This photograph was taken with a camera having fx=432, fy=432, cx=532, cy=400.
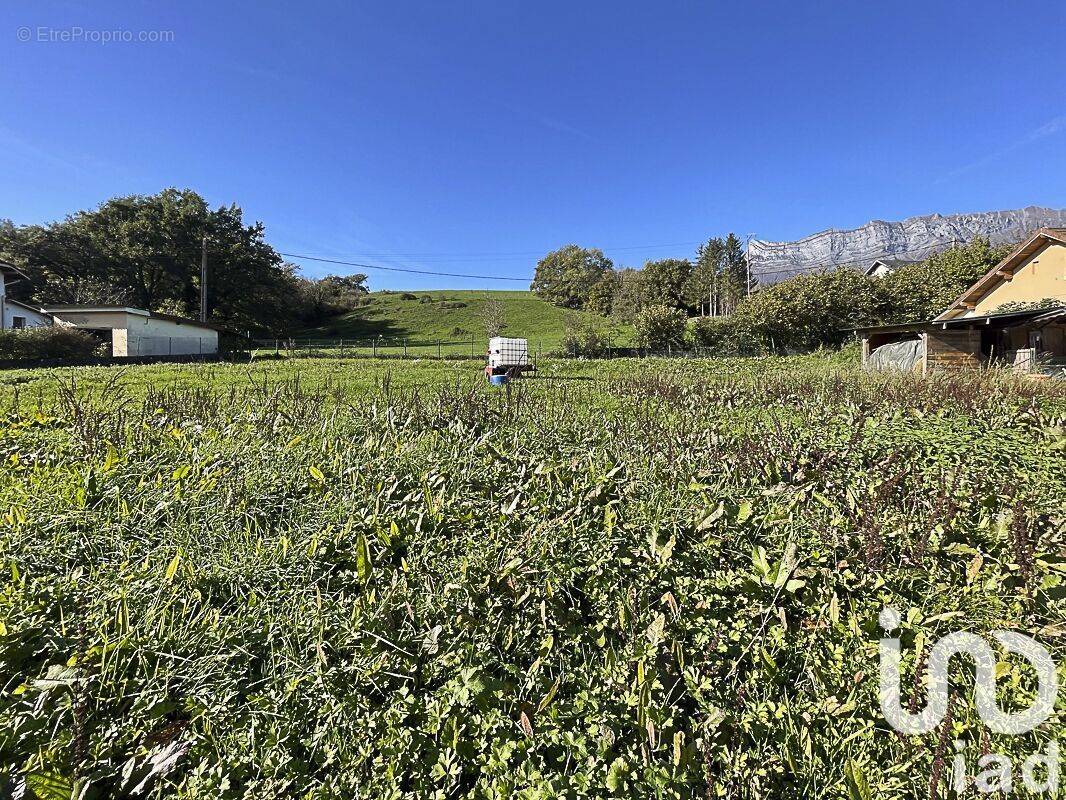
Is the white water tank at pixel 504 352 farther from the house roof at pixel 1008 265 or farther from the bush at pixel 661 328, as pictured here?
the bush at pixel 661 328

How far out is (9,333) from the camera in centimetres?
1725

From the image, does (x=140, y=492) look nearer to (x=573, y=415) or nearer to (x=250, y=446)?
(x=250, y=446)

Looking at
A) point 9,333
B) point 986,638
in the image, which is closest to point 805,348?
point 986,638

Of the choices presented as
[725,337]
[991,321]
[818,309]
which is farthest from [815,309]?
[991,321]

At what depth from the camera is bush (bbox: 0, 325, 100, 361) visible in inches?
668

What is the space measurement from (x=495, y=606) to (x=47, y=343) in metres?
25.7

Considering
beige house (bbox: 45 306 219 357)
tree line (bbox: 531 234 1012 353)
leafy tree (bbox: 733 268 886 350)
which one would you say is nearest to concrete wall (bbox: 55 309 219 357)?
beige house (bbox: 45 306 219 357)

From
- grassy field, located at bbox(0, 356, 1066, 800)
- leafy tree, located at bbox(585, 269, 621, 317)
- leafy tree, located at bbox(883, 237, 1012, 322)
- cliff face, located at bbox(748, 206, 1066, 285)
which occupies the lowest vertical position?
grassy field, located at bbox(0, 356, 1066, 800)

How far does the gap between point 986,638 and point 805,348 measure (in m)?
25.2

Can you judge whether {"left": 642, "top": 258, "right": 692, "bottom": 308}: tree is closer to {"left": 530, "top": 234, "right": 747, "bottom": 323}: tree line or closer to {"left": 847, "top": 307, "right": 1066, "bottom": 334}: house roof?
{"left": 530, "top": 234, "right": 747, "bottom": 323}: tree line

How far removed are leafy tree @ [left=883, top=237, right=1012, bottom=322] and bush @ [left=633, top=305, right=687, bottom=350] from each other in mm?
11402

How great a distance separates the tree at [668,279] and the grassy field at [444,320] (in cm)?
612

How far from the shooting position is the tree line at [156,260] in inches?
1252

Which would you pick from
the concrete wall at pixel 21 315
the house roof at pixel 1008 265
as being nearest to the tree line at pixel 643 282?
the house roof at pixel 1008 265
